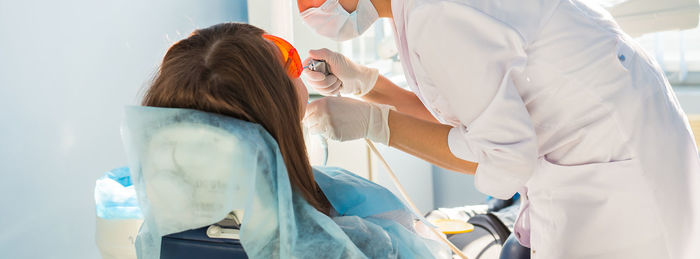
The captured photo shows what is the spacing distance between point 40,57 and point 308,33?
1187 mm

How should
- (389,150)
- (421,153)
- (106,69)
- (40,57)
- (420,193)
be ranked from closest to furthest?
(421,153) < (40,57) < (106,69) < (389,150) < (420,193)

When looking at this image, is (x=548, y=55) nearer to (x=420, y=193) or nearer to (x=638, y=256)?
(x=638, y=256)

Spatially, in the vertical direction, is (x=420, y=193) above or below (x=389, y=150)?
below

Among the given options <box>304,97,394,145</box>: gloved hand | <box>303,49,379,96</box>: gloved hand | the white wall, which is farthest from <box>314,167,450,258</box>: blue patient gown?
the white wall

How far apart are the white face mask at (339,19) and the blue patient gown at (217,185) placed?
0.47 m

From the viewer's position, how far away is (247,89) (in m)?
1.01

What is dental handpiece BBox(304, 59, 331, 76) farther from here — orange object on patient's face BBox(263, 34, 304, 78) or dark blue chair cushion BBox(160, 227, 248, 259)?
dark blue chair cushion BBox(160, 227, 248, 259)

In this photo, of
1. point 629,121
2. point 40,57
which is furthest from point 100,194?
point 629,121

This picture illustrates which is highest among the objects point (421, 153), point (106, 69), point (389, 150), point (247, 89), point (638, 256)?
point (247, 89)

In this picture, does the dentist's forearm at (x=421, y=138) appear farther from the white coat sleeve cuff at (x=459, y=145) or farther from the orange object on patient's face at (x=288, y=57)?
the orange object on patient's face at (x=288, y=57)

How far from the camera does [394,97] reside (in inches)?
66.5

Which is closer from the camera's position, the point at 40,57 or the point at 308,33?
the point at 40,57

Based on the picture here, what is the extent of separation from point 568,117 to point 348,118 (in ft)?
1.64

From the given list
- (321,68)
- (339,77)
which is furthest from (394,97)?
(321,68)
